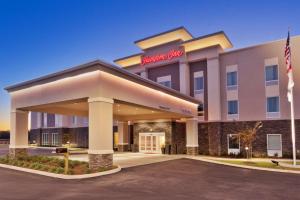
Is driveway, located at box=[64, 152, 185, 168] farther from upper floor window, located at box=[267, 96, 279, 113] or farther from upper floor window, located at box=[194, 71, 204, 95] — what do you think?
upper floor window, located at box=[267, 96, 279, 113]

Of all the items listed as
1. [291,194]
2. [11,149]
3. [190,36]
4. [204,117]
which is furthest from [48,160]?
[190,36]

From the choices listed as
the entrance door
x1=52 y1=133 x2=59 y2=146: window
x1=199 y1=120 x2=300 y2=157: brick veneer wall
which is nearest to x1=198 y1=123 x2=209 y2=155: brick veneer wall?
x1=199 y1=120 x2=300 y2=157: brick veneer wall

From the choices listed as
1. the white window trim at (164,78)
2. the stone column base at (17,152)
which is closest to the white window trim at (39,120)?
the white window trim at (164,78)

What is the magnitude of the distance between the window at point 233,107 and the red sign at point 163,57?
8.71 metres

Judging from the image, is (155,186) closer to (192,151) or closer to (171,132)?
(192,151)

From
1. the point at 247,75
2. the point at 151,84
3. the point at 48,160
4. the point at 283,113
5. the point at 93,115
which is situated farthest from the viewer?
the point at 247,75

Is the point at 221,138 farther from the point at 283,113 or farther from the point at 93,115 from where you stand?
the point at 93,115

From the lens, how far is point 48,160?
20.2 m

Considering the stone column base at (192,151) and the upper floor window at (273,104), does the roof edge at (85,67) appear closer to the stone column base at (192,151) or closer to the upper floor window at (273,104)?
the stone column base at (192,151)

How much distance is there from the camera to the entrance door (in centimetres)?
3391

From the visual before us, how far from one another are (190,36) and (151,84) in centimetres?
1652

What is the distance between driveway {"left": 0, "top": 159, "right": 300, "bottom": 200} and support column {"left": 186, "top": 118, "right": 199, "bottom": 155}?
13.4 meters

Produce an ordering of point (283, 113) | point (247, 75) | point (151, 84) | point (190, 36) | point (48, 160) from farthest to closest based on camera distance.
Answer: point (190, 36)
point (247, 75)
point (283, 113)
point (151, 84)
point (48, 160)

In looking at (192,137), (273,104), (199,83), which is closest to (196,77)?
(199,83)
